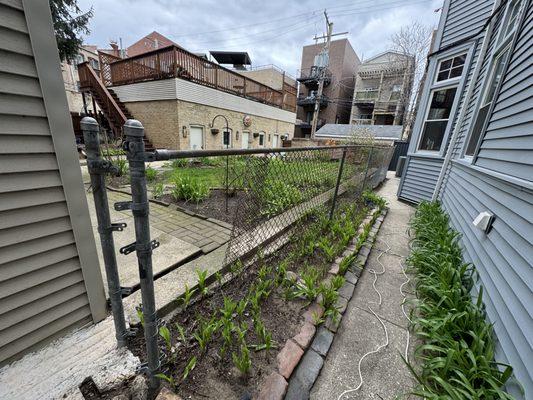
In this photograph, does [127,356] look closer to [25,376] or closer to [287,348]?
[25,376]

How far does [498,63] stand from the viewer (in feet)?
10.2

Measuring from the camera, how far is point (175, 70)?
26.0 feet

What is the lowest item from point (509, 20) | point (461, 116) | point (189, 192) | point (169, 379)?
point (169, 379)

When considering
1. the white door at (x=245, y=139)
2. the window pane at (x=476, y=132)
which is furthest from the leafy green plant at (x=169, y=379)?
the white door at (x=245, y=139)

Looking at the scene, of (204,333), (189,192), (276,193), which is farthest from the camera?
(189,192)

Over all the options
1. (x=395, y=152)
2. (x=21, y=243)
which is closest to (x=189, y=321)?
(x=21, y=243)

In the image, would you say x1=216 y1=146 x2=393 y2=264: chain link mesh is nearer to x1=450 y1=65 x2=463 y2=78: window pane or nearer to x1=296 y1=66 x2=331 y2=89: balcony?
x1=450 y1=65 x2=463 y2=78: window pane

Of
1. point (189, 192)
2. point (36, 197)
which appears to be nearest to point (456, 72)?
point (189, 192)

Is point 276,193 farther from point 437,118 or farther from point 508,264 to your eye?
point 437,118

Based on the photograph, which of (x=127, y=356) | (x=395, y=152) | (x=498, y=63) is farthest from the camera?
(x=395, y=152)

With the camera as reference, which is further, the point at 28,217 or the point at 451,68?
the point at 451,68

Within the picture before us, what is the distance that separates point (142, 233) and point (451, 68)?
6295mm

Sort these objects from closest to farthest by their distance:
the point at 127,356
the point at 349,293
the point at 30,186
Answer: the point at 30,186 < the point at 127,356 < the point at 349,293

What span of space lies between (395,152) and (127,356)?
12931 millimetres
